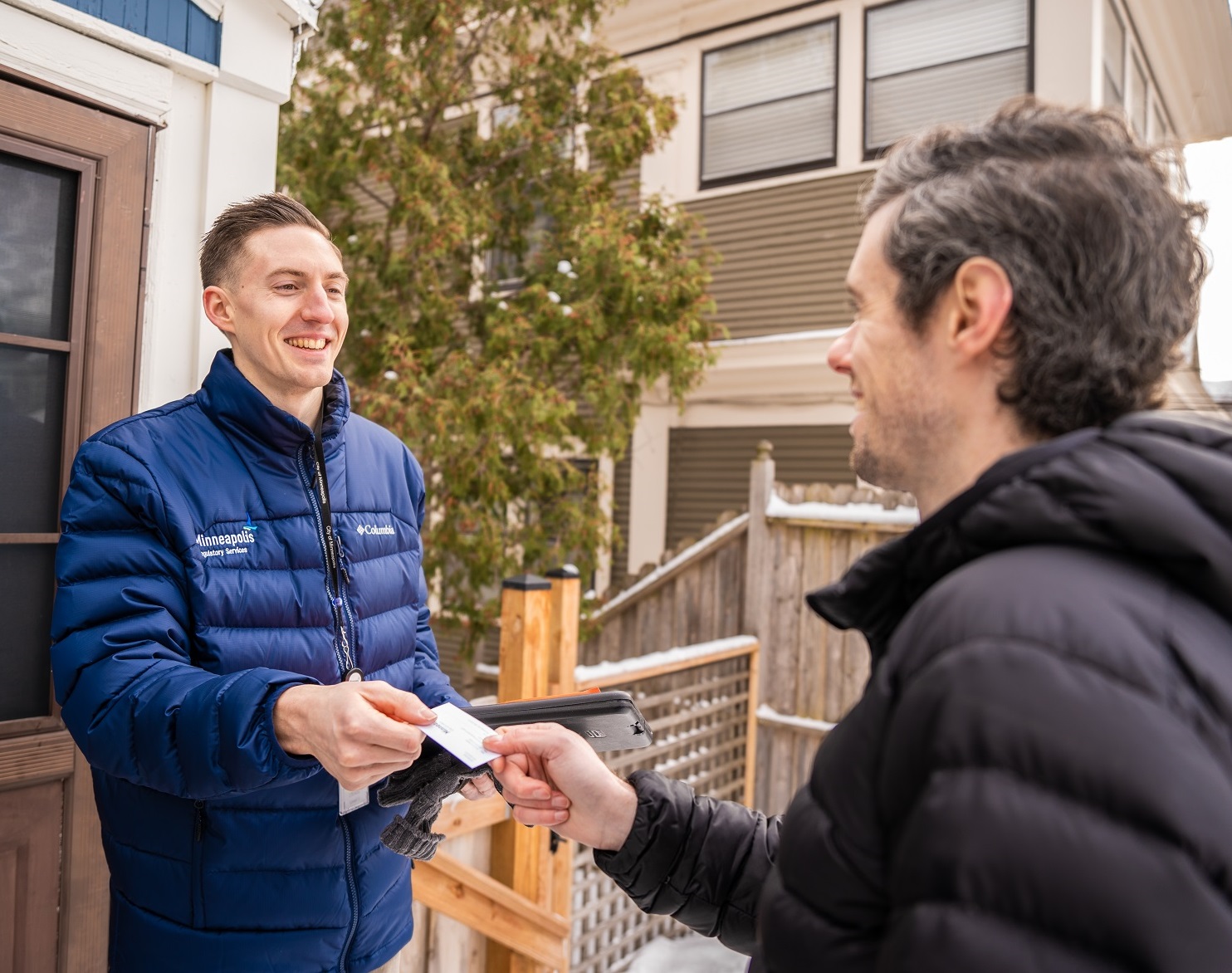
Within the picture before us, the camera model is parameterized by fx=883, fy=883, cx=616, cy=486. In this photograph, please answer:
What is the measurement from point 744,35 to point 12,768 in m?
9.19

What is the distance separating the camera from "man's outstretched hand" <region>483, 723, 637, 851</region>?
5.55ft

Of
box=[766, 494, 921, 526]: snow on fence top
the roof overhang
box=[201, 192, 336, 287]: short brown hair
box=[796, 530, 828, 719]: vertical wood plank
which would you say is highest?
the roof overhang

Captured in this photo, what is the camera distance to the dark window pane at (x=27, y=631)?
236 centimetres

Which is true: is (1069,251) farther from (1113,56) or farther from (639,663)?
(1113,56)

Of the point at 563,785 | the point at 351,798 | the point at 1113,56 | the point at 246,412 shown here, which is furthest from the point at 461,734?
the point at 1113,56

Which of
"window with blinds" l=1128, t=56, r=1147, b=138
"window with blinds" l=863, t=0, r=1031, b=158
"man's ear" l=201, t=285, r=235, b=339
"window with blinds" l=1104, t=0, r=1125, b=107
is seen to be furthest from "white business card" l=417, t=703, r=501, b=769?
"window with blinds" l=1128, t=56, r=1147, b=138

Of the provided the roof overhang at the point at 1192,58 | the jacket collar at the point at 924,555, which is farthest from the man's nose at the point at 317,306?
the roof overhang at the point at 1192,58

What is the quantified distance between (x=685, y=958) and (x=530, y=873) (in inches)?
85.8

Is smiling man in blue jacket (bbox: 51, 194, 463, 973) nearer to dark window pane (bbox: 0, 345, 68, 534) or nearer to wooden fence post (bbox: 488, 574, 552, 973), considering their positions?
dark window pane (bbox: 0, 345, 68, 534)

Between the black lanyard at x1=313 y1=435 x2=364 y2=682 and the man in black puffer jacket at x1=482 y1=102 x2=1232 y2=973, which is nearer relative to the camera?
the man in black puffer jacket at x1=482 y1=102 x2=1232 y2=973

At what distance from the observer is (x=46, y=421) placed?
2441 mm

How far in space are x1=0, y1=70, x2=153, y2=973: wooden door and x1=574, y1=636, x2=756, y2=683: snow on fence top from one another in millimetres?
2114

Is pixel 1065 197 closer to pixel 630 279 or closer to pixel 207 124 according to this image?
pixel 207 124

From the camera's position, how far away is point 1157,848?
714 millimetres
